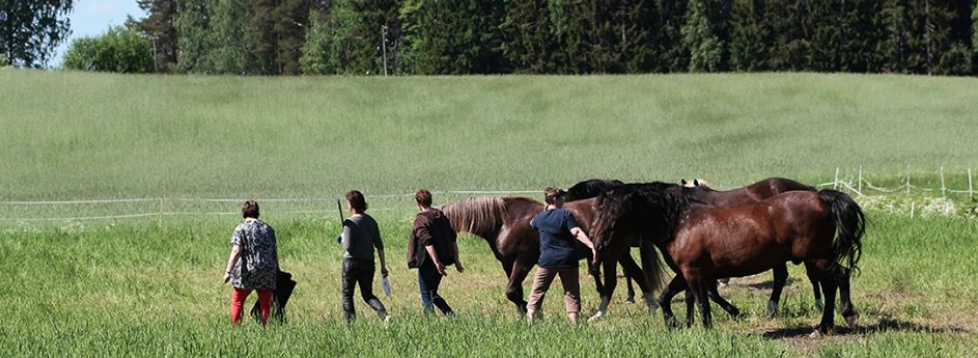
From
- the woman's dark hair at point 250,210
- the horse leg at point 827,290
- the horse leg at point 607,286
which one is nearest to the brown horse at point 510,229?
the horse leg at point 607,286

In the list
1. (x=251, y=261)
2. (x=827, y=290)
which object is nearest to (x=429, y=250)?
(x=251, y=261)

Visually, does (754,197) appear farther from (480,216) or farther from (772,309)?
(480,216)

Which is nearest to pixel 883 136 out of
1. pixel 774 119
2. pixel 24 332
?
pixel 774 119

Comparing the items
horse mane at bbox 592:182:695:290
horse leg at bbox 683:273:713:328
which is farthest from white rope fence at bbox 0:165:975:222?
horse leg at bbox 683:273:713:328

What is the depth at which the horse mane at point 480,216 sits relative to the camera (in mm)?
13945

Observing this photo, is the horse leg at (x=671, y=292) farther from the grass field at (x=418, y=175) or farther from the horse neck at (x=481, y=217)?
the horse neck at (x=481, y=217)

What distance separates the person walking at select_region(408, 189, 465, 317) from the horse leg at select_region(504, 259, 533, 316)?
585 millimetres

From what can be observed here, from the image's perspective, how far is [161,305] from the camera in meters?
16.0

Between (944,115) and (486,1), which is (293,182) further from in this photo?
(486,1)

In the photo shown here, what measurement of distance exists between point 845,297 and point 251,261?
5605 mm

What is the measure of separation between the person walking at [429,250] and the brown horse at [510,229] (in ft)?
2.03

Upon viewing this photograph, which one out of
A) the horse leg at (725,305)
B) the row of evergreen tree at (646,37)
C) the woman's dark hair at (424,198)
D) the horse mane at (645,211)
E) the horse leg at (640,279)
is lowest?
the horse leg at (725,305)

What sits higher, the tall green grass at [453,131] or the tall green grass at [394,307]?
the tall green grass at [453,131]

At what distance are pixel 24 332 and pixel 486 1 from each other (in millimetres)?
70218
